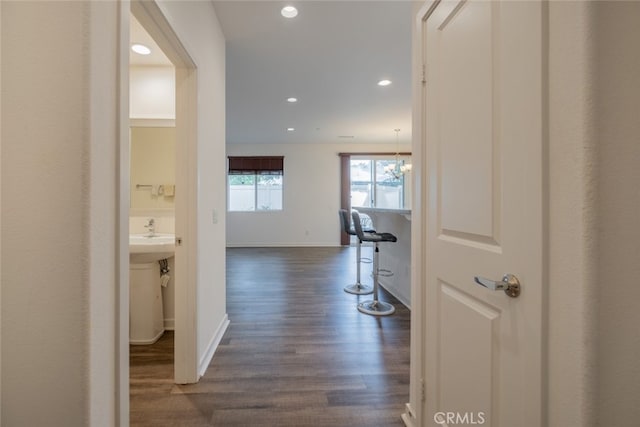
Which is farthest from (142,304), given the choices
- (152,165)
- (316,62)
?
(316,62)

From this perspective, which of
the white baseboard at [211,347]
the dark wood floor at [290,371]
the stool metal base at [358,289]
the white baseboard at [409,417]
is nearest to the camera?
the white baseboard at [409,417]

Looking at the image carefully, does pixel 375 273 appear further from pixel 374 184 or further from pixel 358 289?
pixel 374 184

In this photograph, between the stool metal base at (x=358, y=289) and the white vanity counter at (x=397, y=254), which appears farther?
the stool metal base at (x=358, y=289)

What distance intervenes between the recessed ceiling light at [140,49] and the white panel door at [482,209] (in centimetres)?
227

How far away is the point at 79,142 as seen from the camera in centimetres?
79

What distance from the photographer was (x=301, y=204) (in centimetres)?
747

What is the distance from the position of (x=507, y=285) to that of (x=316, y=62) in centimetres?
313

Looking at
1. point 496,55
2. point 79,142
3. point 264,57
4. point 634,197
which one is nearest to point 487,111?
point 496,55

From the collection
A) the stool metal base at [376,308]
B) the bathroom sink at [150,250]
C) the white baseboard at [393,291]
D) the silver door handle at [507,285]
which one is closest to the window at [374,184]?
the white baseboard at [393,291]

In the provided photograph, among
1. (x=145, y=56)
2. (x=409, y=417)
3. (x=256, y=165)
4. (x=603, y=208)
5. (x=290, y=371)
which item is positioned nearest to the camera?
(x=603, y=208)

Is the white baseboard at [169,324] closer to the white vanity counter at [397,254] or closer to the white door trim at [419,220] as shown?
the white door trim at [419,220]

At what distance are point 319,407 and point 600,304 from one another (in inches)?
58.0

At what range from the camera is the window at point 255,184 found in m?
7.29

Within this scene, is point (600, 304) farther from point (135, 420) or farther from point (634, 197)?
point (135, 420)
